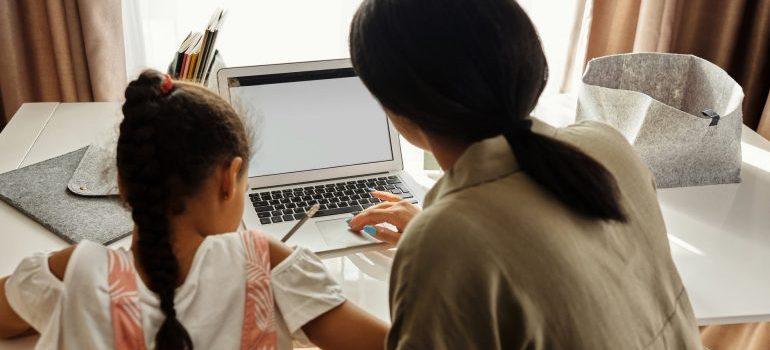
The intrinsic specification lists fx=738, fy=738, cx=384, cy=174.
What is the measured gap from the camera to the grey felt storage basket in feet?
4.32

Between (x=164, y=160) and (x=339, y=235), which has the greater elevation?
(x=164, y=160)

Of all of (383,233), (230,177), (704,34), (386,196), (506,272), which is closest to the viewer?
(506,272)

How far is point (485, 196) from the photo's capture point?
0.67m

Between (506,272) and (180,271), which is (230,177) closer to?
(180,271)

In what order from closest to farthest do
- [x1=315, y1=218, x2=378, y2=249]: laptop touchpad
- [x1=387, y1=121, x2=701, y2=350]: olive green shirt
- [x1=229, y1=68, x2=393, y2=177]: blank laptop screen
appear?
1. [x1=387, y1=121, x2=701, y2=350]: olive green shirt
2. [x1=315, y1=218, x2=378, y2=249]: laptop touchpad
3. [x1=229, y1=68, x2=393, y2=177]: blank laptop screen

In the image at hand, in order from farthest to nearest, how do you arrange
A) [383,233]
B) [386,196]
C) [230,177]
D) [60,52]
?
1. [60,52]
2. [386,196]
3. [383,233]
4. [230,177]

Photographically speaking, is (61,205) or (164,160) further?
(61,205)

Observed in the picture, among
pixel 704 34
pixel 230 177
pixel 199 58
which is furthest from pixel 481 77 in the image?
pixel 704 34

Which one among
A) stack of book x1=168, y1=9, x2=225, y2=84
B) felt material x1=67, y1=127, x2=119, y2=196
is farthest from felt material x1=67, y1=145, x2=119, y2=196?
stack of book x1=168, y1=9, x2=225, y2=84

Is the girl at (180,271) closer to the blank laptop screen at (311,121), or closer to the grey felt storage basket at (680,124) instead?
the blank laptop screen at (311,121)

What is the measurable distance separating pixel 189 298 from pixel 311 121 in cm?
61

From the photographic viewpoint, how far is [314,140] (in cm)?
140

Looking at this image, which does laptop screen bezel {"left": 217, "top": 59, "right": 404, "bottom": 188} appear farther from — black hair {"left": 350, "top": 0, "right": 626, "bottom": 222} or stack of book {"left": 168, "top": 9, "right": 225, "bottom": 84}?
black hair {"left": 350, "top": 0, "right": 626, "bottom": 222}

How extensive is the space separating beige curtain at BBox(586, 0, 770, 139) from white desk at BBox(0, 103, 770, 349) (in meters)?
0.52
